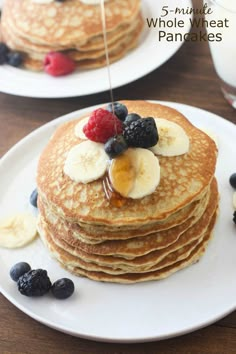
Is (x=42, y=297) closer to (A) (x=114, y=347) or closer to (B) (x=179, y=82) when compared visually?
(A) (x=114, y=347)

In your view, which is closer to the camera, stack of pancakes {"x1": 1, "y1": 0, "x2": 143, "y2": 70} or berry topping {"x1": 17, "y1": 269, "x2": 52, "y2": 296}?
berry topping {"x1": 17, "y1": 269, "x2": 52, "y2": 296}

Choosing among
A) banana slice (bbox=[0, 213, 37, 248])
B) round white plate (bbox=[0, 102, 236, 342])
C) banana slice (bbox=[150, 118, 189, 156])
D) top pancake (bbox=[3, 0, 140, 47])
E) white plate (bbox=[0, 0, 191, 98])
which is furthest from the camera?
top pancake (bbox=[3, 0, 140, 47])

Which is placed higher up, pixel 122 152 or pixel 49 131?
pixel 122 152

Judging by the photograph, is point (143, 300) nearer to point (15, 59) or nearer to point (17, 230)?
point (17, 230)

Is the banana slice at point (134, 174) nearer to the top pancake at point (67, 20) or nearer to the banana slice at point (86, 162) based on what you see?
the banana slice at point (86, 162)

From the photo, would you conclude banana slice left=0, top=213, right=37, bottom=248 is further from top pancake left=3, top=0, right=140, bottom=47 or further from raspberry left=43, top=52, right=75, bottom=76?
top pancake left=3, top=0, right=140, bottom=47

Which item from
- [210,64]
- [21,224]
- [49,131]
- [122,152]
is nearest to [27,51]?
[49,131]

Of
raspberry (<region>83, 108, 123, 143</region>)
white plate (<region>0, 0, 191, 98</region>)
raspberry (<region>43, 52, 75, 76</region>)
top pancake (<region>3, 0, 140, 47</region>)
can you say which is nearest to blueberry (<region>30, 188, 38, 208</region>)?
raspberry (<region>83, 108, 123, 143</region>)

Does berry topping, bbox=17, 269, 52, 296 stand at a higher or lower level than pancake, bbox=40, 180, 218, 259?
lower
